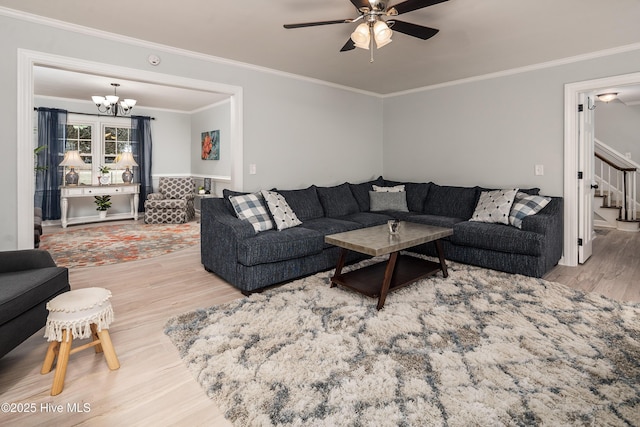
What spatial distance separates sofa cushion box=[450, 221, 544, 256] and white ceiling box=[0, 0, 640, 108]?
190 cm

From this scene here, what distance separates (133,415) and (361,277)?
2032 millimetres

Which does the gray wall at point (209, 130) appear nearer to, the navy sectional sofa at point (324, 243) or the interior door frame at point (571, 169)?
the navy sectional sofa at point (324, 243)

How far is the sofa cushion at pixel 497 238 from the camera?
3.46m

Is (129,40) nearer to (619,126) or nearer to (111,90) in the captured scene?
(111,90)

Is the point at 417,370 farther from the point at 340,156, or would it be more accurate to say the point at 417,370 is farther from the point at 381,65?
the point at 340,156

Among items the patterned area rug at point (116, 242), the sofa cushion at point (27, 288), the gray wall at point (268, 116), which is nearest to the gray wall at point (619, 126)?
the gray wall at point (268, 116)

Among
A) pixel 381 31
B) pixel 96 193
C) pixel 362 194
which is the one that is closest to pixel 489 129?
pixel 362 194

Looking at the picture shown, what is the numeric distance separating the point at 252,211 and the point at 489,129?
3391mm

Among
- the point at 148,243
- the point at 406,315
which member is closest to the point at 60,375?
the point at 406,315

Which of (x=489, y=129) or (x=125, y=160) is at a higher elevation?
(x=489, y=129)

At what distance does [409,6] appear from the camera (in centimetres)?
218

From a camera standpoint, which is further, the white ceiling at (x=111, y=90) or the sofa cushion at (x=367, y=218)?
the white ceiling at (x=111, y=90)

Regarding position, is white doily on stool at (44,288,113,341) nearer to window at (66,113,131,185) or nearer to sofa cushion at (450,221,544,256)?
sofa cushion at (450,221,544,256)

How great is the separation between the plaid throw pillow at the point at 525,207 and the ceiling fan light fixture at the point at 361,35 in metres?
2.60
